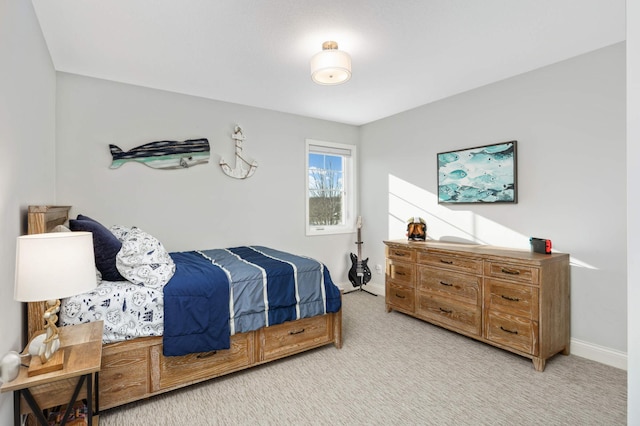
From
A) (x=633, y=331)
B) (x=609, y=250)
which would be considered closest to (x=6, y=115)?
(x=633, y=331)

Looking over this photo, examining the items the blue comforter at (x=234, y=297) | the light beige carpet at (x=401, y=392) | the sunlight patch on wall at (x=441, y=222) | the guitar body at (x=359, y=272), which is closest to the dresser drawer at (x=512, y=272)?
the sunlight patch on wall at (x=441, y=222)

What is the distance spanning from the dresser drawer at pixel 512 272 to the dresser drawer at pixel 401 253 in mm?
828

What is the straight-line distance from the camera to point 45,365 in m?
1.37

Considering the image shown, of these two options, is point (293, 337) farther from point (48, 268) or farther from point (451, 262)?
point (48, 268)

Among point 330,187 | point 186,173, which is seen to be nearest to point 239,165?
point 186,173

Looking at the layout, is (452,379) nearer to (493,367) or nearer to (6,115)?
(493,367)

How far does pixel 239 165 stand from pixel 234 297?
1977mm

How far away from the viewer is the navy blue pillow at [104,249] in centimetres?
211

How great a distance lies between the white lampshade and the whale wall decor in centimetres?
218

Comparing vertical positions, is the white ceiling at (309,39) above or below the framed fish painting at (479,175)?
above

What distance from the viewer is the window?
4.59m

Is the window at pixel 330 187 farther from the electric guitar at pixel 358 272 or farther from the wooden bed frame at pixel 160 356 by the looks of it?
the wooden bed frame at pixel 160 356

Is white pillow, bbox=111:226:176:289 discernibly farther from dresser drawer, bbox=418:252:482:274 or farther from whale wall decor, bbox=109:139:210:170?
dresser drawer, bbox=418:252:482:274

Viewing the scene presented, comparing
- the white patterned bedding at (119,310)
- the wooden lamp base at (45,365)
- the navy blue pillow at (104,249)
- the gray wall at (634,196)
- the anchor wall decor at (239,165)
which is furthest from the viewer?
the anchor wall decor at (239,165)
